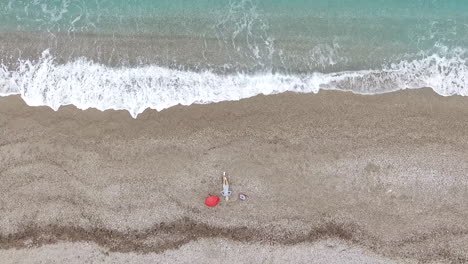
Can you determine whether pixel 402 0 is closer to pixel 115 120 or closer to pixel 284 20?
pixel 284 20

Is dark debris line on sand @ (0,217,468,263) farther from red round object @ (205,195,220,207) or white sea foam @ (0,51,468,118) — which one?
white sea foam @ (0,51,468,118)

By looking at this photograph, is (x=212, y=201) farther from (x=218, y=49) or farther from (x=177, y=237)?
(x=218, y=49)

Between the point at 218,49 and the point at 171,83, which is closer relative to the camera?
the point at 171,83

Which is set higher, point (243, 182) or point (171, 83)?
point (171, 83)

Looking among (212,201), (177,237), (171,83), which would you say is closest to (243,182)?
(212,201)

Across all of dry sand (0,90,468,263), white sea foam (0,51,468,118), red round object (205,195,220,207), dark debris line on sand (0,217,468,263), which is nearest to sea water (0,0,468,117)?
white sea foam (0,51,468,118)

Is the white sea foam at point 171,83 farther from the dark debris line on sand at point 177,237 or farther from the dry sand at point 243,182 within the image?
the dark debris line on sand at point 177,237
